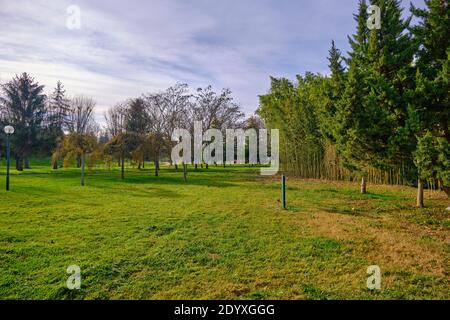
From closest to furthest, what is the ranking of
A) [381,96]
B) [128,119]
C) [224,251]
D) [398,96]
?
[224,251] < [398,96] < [381,96] < [128,119]

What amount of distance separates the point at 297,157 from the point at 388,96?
1257 cm

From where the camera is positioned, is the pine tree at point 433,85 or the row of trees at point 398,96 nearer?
the pine tree at point 433,85

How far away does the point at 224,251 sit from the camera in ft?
14.7

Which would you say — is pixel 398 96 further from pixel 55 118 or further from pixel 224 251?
pixel 55 118

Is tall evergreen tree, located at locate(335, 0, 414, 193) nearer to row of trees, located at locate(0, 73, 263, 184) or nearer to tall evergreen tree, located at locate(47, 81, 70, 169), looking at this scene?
row of trees, located at locate(0, 73, 263, 184)

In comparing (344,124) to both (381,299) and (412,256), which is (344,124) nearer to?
(412,256)

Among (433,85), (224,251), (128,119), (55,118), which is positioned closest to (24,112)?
(55,118)

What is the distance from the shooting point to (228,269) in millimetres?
3746

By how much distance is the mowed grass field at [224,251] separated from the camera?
3.17 m

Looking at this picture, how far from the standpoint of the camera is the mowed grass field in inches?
125

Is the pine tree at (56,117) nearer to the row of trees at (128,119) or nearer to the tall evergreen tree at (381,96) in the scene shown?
the row of trees at (128,119)

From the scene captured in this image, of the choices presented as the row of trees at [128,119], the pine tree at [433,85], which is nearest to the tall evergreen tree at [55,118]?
the row of trees at [128,119]
